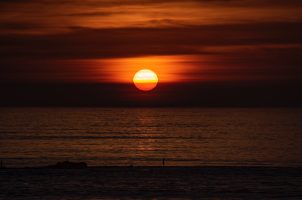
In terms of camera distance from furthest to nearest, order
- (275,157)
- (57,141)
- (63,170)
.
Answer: (57,141)
(275,157)
(63,170)

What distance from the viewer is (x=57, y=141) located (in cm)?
11288

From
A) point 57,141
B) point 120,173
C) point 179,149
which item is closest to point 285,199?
point 120,173

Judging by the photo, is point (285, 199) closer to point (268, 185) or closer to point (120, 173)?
point (268, 185)

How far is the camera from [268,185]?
38969 mm

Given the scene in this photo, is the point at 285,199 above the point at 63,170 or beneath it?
beneath

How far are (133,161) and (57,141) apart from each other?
38509mm

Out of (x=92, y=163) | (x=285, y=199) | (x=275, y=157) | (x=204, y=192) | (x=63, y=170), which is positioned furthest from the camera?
(x=275, y=157)

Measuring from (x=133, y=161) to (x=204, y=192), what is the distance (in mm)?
42344

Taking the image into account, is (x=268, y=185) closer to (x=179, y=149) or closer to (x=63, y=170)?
(x=63, y=170)

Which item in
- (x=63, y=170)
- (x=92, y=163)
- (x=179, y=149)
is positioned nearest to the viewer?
(x=63, y=170)

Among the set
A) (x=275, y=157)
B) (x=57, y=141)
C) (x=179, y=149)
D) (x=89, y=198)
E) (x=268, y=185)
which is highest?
(x=57, y=141)

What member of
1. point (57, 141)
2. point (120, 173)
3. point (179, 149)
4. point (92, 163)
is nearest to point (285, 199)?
point (120, 173)

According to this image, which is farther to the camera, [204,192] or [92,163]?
[92,163]

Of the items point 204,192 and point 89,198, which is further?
point 204,192
